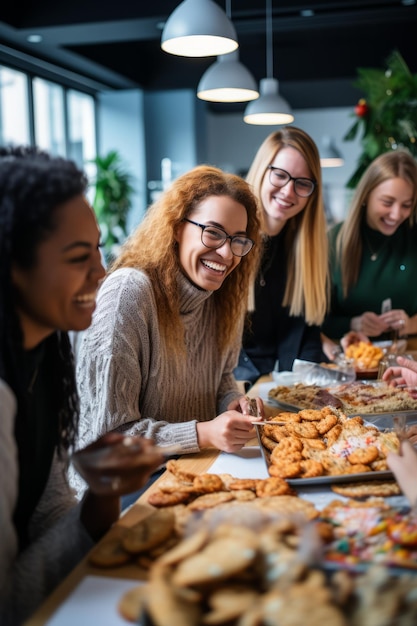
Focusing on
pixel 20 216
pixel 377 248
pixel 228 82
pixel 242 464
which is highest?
pixel 228 82

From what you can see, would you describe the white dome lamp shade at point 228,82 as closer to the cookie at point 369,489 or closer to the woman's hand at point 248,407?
the woman's hand at point 248,407

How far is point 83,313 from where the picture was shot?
128 centimetres

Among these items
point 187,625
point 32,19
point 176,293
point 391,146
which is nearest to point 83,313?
point 187,625

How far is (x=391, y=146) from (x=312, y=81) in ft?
14.4

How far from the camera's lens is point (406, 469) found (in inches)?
51.1

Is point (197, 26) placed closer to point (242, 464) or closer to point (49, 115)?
point (242, 464)

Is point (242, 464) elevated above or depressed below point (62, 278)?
below

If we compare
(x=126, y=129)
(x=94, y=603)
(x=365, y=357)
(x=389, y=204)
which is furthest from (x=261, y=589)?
(x=126, y=129)

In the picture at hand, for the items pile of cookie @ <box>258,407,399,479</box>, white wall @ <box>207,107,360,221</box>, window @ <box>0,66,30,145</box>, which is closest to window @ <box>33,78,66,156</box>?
window @ <box>0,66,30,145</box>

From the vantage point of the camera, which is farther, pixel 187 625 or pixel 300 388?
pixel 300 388

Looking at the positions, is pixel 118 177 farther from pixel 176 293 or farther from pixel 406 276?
pixel 176 293

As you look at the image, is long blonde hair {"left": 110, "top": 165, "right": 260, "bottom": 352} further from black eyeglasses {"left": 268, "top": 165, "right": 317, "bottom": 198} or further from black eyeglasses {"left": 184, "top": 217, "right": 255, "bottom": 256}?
black eyeglasses {"left": 268, "top": 165, "right": 317, "bottom": 198}

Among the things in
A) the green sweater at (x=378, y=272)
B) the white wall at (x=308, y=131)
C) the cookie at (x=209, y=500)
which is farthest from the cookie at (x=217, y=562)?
the white wall at (x=308, y=131)

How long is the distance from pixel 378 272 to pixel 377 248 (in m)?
0.13
